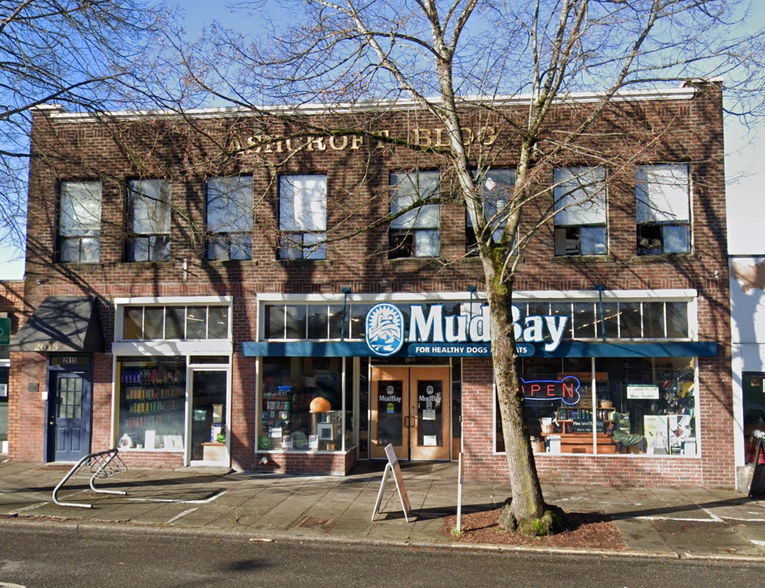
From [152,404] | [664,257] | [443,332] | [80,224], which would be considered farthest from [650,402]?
[80,224]

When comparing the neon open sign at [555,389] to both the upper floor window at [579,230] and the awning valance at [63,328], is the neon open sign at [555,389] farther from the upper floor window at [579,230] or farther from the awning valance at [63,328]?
the awning valance at [63,328]

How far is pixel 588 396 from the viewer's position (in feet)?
46.3

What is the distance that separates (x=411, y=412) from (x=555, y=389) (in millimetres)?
3421

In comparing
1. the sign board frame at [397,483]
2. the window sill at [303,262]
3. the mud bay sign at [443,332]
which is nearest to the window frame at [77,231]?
the window sill at [303,262]

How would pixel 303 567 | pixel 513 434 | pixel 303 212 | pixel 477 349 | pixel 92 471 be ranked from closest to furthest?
pixel 303 567, pixel 513 434, pixel 477 349, pixel 92 471, pixel 303 212

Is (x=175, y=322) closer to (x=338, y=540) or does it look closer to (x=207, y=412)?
(x=207, y=412)

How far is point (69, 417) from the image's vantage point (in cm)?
1549

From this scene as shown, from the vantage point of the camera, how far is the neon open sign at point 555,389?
1412 centimetres

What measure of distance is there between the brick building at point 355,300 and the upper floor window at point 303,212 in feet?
0.15

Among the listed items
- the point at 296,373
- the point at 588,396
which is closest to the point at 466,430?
the point at 588,396

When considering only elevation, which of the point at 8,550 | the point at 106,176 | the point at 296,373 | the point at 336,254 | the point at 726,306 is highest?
the point at 106,176

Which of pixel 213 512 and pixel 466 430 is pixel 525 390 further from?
pixel 213 512

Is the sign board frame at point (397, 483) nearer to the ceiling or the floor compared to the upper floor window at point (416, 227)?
nearer to the floor

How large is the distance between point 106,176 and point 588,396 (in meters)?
10.9
